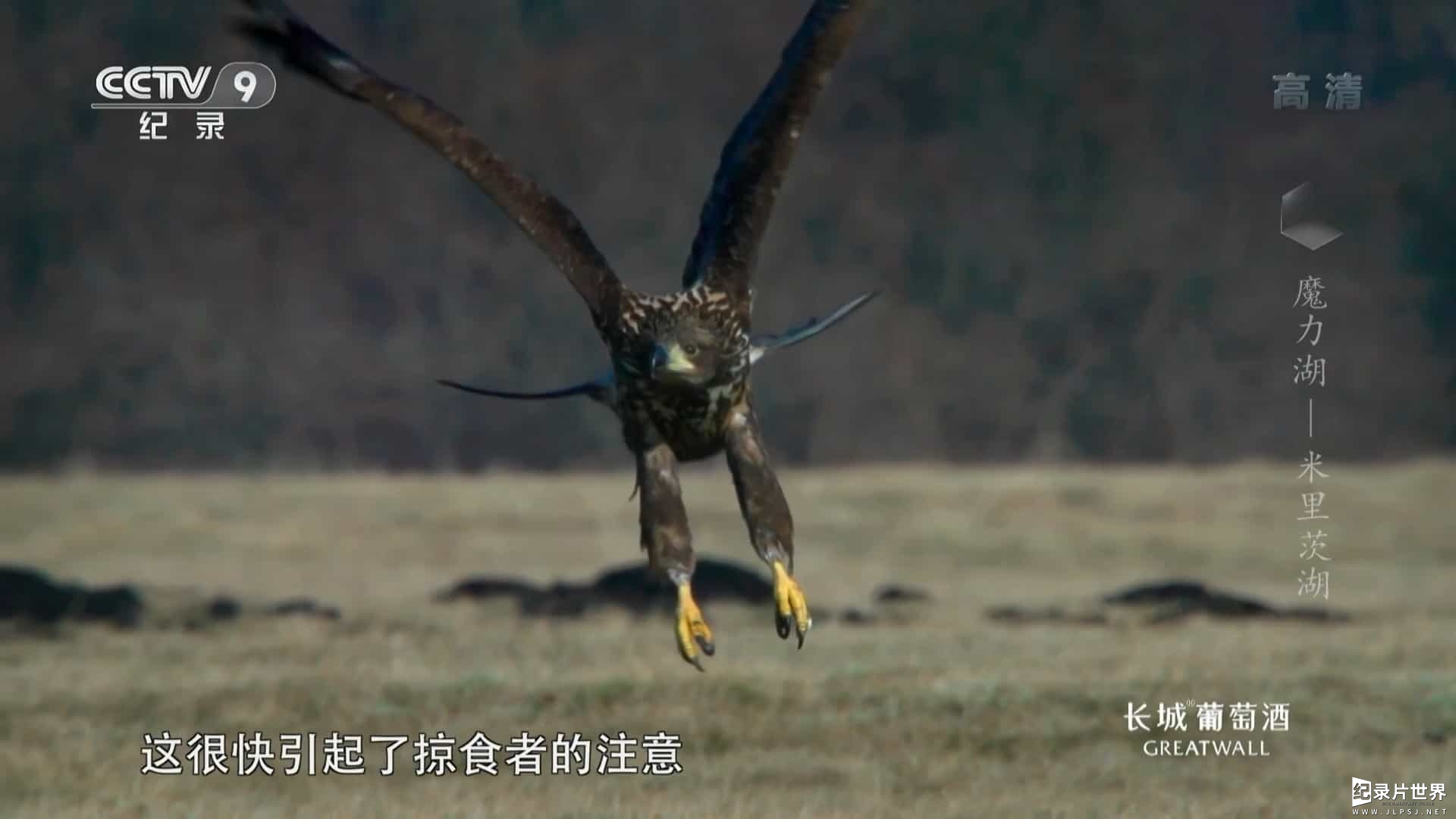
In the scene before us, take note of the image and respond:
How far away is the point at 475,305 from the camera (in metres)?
37.3

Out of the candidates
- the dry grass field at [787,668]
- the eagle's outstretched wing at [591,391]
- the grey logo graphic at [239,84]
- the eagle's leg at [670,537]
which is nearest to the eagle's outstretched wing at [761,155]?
the eagle's outstretched wing at [591,391]

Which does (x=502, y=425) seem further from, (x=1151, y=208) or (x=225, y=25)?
(x=225, y=25)

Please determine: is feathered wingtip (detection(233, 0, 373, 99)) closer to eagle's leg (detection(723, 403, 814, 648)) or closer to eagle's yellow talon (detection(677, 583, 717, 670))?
eagle's leg (detection(723, 403, 814, 648))

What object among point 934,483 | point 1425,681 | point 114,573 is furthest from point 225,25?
point 934,483

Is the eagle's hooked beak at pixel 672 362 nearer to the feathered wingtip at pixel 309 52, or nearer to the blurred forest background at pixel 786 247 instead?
the feathered wingtip at pixel 309 52

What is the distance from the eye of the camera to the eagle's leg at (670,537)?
11.2 m

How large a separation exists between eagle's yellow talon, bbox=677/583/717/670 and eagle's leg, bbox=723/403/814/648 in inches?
12.9

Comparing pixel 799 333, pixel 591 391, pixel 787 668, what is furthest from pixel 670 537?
pixel 787 668

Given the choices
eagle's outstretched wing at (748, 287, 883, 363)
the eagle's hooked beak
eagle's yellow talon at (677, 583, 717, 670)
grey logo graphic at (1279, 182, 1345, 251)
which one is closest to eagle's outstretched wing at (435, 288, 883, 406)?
eagle's outstretched wing at (748, 287, 883, 363)

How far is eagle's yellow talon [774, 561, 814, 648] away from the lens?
11023 mm

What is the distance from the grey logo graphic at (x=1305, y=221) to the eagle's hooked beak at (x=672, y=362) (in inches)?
977

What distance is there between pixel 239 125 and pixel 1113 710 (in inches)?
1009

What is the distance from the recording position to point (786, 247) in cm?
3862

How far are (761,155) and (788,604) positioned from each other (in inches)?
80.2
